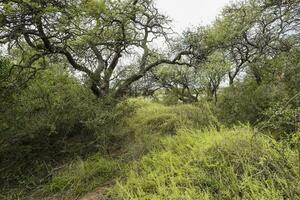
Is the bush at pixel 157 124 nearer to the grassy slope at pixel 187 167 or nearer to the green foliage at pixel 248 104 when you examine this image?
the grassy slope at pixel 187 167

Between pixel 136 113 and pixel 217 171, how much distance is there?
541cm

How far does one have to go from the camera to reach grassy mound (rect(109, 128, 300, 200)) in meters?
4.55

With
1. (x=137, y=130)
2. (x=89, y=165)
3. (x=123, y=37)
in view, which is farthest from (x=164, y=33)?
(x=89, y=165)

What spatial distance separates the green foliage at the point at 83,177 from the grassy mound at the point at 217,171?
2.23 feet

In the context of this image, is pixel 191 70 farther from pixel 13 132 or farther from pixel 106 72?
pixel 13 132

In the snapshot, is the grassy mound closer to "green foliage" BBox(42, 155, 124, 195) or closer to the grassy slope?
the grassy slope

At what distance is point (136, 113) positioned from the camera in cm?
1059

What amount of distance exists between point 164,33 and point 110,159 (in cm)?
606

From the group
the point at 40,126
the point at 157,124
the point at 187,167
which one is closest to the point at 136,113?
the point at 157,124

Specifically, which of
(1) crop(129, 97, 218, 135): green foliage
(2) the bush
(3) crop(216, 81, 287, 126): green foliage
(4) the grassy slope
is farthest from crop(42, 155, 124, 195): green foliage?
(3) crop(216, 81, 287, 126): green foliage

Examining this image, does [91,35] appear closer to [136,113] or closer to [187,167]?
[136,113]

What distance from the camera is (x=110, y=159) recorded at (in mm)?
8188

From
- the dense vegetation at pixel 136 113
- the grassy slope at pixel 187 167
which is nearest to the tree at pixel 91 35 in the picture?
the dense vegetation at pixel 136 113

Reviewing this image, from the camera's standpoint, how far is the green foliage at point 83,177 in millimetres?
7238
